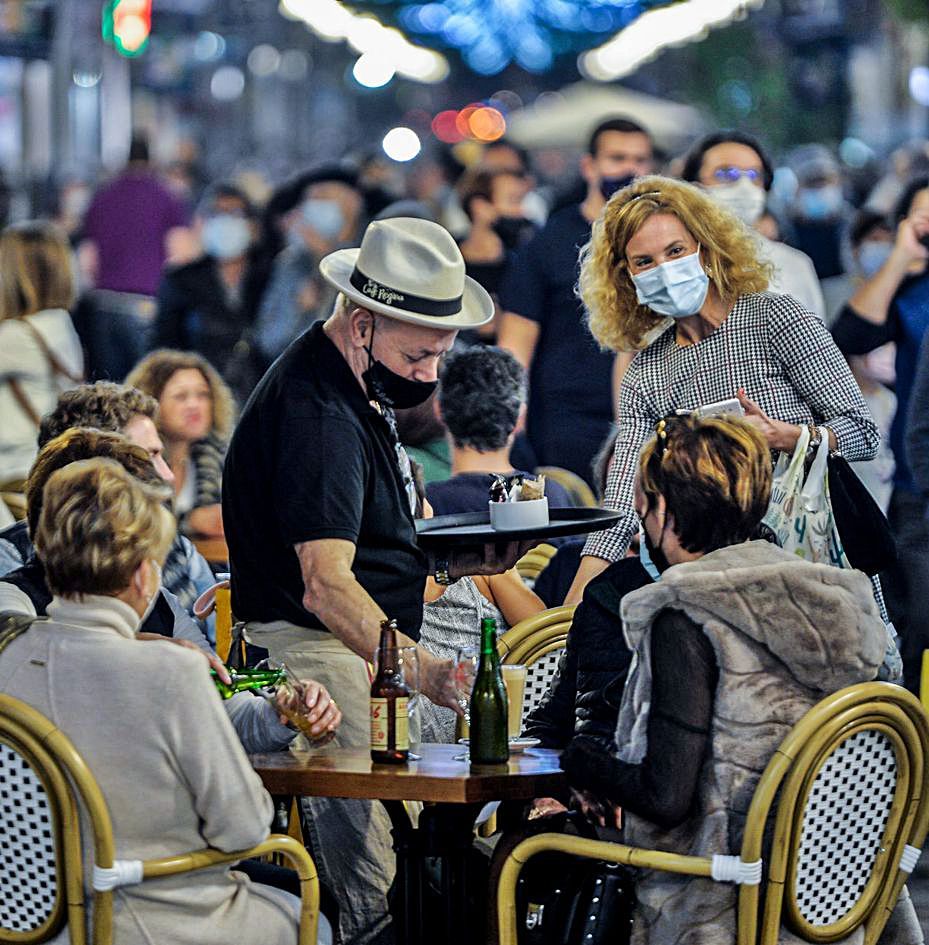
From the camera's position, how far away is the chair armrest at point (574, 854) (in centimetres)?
378

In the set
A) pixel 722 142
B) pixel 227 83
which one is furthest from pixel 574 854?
pixel 227 83

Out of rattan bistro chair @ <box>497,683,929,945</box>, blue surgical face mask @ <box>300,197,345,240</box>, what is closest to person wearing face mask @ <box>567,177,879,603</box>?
rattan bistro chair @ <box>497,683,929,945</box>

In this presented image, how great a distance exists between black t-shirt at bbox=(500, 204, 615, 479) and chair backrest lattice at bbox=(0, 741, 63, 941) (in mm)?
5160

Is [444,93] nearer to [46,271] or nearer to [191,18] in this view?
[191,18]

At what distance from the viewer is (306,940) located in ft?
13.1

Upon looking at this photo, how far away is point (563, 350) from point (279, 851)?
5.06 metres

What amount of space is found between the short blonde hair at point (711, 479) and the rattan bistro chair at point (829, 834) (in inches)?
16.4

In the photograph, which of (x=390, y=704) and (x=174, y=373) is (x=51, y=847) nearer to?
(x=390, y=704)

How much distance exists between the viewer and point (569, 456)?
8805 mm

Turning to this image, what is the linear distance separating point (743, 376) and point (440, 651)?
1.14 meters

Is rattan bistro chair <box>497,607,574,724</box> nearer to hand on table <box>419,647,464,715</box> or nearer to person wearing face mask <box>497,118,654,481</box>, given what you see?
hand on table <box>419,647,464,715</box>

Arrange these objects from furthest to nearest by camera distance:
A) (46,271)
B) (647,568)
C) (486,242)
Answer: (486,242), (46,271), (647,568)

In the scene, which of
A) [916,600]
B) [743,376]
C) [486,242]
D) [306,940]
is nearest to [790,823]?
[306,940]

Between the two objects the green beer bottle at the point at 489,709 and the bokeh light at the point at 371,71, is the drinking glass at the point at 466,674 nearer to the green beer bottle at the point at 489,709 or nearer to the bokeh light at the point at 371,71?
the green beer bottle at the point at 489,709
